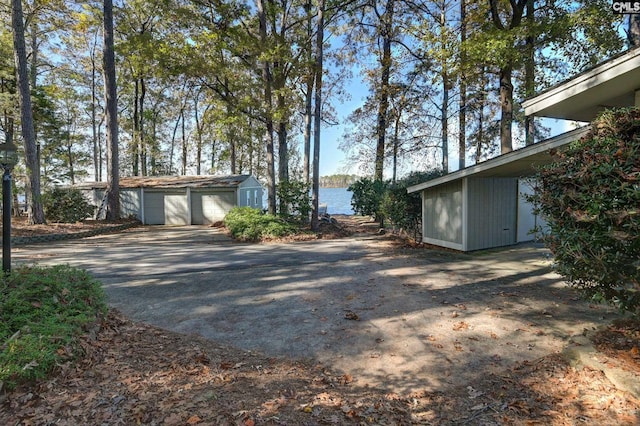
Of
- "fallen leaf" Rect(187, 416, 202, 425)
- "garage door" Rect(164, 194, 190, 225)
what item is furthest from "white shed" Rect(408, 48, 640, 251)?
"garage door" Rect(164, 194, 190, 225)

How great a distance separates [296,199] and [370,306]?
10.8 metres

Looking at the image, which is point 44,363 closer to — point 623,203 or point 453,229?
point 623,203

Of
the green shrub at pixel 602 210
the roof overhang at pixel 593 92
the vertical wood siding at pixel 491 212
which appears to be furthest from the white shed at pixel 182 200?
the green shrub at pixel 602 210

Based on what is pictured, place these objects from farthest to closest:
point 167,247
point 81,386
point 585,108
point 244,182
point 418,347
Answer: point 244,182, point 167,247, point 585,108, point 418,347, point 81,386

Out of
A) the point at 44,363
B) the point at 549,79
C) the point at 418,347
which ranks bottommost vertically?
the point at 418,347

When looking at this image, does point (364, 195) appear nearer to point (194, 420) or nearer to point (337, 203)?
point (194, 420)

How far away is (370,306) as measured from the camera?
4.79 metres

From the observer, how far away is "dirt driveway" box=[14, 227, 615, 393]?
333cm

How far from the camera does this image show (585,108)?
5156mm

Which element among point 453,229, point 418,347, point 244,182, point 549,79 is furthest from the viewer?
point 244,182

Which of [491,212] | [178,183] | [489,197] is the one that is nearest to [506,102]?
[489,197]

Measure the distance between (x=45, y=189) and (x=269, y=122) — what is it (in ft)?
37.2

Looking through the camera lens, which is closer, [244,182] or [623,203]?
[623,203]

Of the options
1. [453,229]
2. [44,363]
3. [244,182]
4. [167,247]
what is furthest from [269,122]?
[44,363]
